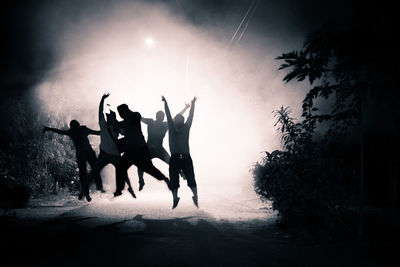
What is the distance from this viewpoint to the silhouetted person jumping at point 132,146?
25.1ft

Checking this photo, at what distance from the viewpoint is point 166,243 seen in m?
6.32

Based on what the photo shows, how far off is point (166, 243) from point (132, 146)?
2308 mm

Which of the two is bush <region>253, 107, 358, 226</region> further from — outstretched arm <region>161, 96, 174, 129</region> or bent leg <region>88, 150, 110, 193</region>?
bent leg <region>88, 150, 110, 193</region>

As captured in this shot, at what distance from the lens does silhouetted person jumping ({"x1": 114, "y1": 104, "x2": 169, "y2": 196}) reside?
7.66 metres

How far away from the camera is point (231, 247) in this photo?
6094 millimetres

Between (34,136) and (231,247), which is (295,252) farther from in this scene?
(34,136)

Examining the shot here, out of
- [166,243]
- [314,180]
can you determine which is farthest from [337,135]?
[166,243]

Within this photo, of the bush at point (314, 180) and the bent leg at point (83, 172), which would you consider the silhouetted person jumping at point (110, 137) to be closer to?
the bent leg at point (83, 172)

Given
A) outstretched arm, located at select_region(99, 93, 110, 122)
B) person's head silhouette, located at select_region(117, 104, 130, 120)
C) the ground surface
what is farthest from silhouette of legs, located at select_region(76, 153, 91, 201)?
person's head silhouette, located at select_region(117, 104, 130, 120)

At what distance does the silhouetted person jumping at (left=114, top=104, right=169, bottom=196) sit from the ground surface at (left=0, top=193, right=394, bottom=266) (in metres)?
1.22

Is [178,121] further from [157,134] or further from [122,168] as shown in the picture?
[122,168]

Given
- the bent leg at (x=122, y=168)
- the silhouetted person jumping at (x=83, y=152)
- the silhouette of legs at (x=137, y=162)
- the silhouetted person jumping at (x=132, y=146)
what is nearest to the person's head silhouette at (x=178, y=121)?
the silhouetted person jumping at (x=132, y=146)

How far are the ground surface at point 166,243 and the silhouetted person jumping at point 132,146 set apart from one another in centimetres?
122

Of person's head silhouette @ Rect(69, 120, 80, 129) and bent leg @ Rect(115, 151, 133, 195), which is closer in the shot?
bent leg @ Rect(115, 151, 133, 195)
